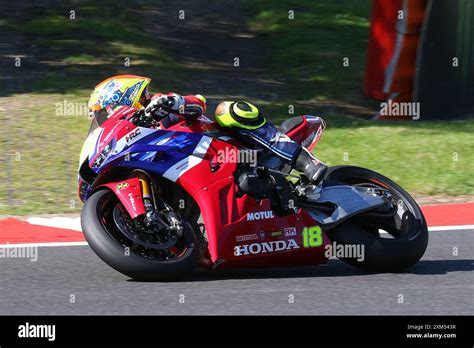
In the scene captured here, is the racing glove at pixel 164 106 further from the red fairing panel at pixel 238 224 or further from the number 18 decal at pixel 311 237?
the number 18 decal at pixel 311 237

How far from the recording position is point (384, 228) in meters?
7.61

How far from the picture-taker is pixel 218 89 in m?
15.4

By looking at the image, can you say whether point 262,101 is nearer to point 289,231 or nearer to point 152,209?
point 289,231

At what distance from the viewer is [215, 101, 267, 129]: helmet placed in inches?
275

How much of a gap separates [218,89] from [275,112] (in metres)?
1.43

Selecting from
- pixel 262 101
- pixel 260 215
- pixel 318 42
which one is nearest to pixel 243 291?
pixel 260 215

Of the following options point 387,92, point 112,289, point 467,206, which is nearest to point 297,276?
point 112,289

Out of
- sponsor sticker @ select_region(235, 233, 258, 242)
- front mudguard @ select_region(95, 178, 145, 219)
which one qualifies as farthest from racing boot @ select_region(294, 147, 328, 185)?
front mudguard @ select_region(95, 178, 145, 219)

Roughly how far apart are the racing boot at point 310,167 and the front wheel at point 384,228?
44 cm

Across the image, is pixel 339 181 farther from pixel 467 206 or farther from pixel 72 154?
pixel 72 154

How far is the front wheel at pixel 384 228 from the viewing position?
23.7 ft

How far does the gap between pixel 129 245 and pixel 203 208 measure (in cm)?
56

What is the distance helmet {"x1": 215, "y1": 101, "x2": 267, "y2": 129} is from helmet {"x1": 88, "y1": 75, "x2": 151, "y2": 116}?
61 centimetres

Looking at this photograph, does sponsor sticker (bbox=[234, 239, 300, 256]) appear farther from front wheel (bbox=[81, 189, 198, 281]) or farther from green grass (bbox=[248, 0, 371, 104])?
green grass (bbox=[248, 0, 371, 104])
